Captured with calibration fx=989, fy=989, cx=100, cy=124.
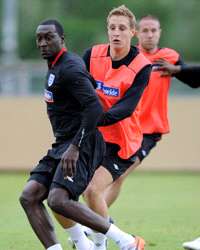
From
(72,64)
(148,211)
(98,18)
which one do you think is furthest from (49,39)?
(98,18)

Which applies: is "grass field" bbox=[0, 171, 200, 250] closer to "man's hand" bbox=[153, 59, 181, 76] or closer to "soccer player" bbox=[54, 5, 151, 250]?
"soccer player" bbox=[54, 5, 151, 250]

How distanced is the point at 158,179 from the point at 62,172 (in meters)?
10.1

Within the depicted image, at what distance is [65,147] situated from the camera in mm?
A: 9164

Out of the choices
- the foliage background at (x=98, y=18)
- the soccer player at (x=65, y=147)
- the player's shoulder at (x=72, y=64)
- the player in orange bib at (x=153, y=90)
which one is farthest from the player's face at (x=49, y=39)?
the foliage background at (x=98, y=18)

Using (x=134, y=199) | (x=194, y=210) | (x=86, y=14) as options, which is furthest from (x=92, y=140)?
(x=86, y=14)

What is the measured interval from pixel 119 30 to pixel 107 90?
617 mm

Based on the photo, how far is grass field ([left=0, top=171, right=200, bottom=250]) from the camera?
11031 mm

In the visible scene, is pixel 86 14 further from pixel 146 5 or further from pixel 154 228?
pixel 154 228

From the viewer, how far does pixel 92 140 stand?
30.4ft

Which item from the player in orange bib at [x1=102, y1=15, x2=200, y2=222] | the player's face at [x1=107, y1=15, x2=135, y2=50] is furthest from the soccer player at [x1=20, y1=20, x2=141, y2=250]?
the player in orange bib at [x1=102, y1=15, x2=200, y2=222]

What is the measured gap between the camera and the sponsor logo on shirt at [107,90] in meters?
9.90

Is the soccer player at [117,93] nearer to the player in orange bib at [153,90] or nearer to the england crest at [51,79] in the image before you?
the england crest at [51,79]

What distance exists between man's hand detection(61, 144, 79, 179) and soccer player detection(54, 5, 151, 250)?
2.56 ft

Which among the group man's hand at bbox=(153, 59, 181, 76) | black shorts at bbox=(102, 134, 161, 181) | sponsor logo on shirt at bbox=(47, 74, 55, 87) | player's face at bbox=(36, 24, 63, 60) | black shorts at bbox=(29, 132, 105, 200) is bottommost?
black shorts at bbox=(102, 134, 161, 181)
